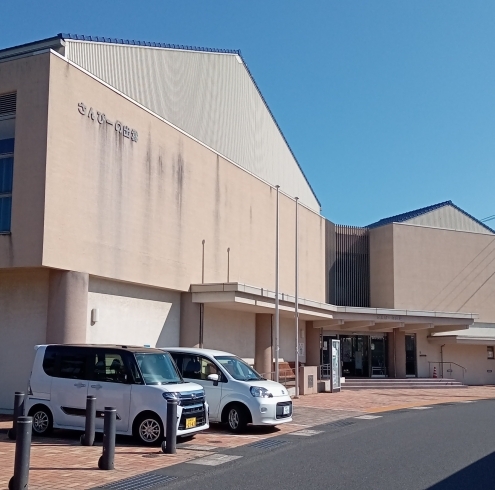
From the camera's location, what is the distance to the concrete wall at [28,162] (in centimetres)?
1734

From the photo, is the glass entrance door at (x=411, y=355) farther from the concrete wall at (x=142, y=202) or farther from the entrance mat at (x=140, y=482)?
the entrance mat at (x=140, y=482)

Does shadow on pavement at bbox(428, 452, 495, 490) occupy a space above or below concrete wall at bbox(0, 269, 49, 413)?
below

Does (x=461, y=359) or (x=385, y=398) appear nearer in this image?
(x=385, y=398)

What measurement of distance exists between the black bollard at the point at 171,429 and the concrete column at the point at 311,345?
2226 centimetres

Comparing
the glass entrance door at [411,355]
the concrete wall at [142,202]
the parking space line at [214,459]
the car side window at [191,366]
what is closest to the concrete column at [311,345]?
the concrete wall at [142,202]

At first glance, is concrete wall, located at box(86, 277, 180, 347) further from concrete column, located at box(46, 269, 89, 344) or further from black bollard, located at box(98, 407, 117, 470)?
black bollard, located at box(98, 407, 117, 470)

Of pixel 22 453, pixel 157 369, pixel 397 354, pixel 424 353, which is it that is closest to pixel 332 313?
pixel 397 354

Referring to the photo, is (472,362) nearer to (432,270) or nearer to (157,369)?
(432,270)

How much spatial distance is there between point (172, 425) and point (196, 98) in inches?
708

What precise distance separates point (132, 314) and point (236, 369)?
6003 millimetres

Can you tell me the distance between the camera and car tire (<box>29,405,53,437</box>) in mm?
14203

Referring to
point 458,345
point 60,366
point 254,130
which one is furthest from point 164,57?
point 458,345

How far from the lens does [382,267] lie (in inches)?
1564

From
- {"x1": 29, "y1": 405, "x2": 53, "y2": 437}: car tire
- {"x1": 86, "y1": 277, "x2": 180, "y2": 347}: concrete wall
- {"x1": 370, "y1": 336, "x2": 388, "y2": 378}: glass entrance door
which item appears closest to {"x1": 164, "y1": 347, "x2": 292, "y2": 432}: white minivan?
{"x1": 29, "y1": 405, "x2": 53, "y2": 437}: car tire
